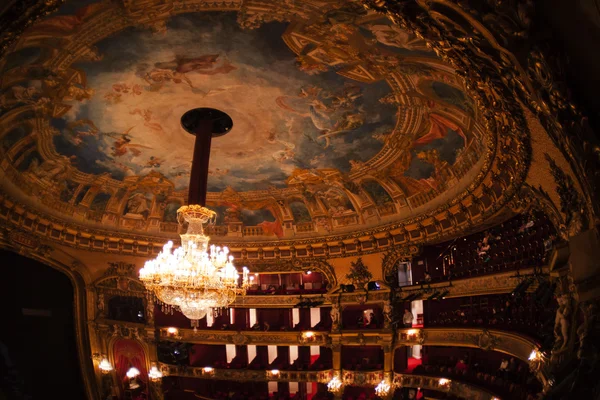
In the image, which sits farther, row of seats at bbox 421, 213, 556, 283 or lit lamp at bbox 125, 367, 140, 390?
lit lamp at bbox 125, 367, 140, 390

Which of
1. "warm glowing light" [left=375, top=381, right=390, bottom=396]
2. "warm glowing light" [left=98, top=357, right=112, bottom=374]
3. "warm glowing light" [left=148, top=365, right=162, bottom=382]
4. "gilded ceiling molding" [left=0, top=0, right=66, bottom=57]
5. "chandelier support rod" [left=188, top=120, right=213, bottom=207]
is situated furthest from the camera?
"warm glowing light" [left=148, top=365, right=162, bottom=382]

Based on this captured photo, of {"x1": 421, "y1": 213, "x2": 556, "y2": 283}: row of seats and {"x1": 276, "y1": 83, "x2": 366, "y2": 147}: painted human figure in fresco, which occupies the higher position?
{"x1": 276, "y1": 83, "x2": 366, "y2": 147}: painted human figure in fresco

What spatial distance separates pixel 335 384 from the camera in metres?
17.1

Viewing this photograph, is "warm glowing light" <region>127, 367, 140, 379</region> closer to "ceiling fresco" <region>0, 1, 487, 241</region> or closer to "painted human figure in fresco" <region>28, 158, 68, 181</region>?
"ceiling fresco" <region>0, 1, 487, 241</region>

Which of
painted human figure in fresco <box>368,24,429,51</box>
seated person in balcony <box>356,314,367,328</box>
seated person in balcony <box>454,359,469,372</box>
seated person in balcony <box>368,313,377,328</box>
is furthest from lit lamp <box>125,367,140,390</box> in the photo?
painted human figure in fresco <box>368,24,429,51</box>

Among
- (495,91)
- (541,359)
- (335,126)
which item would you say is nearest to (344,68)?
(335,126)

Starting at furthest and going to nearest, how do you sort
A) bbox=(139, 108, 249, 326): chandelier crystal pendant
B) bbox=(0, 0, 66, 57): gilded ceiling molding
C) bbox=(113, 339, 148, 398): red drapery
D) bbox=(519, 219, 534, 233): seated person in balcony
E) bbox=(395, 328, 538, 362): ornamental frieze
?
1. bbox=(113, 339, 148, 398): red drapery
2. bbox=(519, 219, 534, 233): seated person in balcony
3. bbox=(139, 108, 249, 326): chandelier crystal pendant
4. bbox=(395, 328, 538, 362): ornamental frieze
5. bbox=(0, 0, 66, 57): gilded ceiling molding

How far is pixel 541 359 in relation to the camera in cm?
841

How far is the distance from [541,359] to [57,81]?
11746 mm

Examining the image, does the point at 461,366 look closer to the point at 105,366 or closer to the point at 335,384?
the point at 335,384

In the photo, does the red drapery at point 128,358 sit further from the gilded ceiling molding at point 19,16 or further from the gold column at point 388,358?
the gilded ceiling molding at point 19,16

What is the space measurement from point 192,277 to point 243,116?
4576 millimetres

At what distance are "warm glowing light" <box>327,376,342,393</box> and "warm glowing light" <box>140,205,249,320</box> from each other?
26.8ft

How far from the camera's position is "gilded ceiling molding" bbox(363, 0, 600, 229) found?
181 inches
